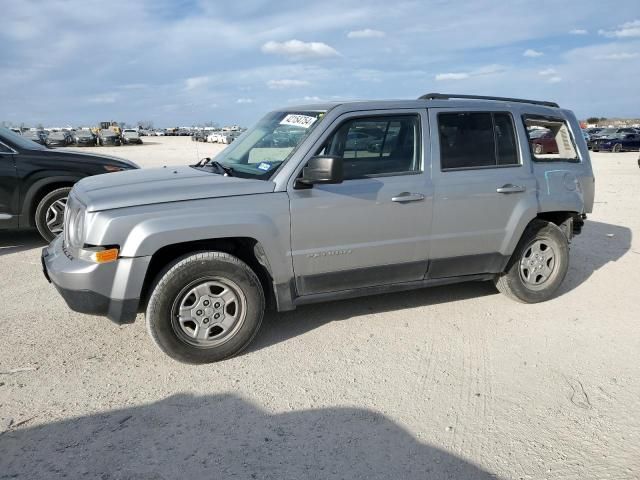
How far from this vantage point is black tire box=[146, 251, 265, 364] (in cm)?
340

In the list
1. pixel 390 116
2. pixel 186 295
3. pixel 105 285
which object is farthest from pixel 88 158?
pixel 390 116

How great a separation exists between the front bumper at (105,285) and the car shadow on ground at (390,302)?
39.2 inches

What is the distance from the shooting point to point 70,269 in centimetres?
335

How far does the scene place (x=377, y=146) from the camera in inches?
159

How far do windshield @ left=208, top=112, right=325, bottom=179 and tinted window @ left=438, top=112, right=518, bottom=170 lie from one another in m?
1.11

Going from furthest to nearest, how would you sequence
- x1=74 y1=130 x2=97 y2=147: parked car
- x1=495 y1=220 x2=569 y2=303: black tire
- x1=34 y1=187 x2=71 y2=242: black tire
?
x1=74 y1=130 x2=97 y2=147: parked car → x1=34 y1=187 x2=71 y2=242: black tire → x1=495 y1=220 x2=569 y2=303: black tire

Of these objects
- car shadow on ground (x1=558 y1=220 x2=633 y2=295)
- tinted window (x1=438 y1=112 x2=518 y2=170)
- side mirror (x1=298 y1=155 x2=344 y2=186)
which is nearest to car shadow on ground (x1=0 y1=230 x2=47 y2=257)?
side mirror (x1=298 y1=155 x2=344 y2=186)

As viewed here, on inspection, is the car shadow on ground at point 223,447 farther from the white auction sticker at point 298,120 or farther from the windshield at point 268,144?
the white auction sticker at point 298,120

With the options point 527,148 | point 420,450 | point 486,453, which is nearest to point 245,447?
point 420,450

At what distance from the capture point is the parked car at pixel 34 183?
6359mm

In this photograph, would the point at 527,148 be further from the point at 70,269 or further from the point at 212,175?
the point at 70,269

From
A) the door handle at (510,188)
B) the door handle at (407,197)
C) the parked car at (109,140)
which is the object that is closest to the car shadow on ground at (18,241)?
the door handle at (407,197)

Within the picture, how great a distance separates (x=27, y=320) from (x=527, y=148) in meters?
4.69

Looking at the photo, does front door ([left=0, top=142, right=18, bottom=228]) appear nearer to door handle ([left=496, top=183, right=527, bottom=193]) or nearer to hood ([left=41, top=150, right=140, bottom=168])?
hood ([left=41, top=150, right=140, bottom=168])
